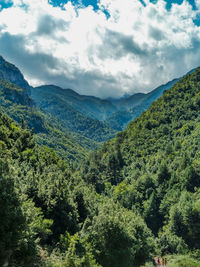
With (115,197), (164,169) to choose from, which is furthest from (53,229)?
(164,169)

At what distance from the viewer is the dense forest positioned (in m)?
18.3

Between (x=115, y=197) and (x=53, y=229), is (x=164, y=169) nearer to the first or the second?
(x=115, y=197)

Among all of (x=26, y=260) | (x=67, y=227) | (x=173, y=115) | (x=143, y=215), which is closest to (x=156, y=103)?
(x=173, y=115)

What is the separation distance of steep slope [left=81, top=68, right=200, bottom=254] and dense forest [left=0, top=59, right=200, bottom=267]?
0.98 feet

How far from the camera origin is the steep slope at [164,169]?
63.0 meters

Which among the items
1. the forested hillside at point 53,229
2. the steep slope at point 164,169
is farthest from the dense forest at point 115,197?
the steep slope at point 164,169

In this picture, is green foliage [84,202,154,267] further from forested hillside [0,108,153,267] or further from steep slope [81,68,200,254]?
steep slope [81,68,200,254]

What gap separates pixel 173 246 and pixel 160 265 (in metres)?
12.7

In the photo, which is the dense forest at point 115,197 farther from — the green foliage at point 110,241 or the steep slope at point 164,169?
the steep slope at point 164,169

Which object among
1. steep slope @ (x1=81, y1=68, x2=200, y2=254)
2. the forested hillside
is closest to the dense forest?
the forested hillside

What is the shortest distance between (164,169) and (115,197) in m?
22.5

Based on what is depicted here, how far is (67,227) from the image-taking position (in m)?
31.0

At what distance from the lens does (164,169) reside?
86625 millimetres

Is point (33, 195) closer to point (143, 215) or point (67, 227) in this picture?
point (67, 227)
